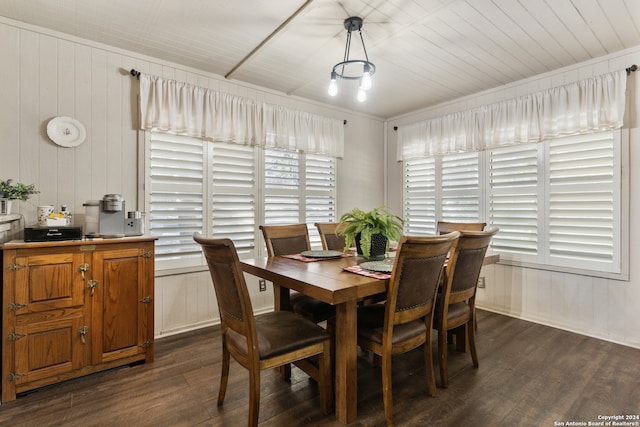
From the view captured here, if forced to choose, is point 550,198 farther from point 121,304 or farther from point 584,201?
point 121,304

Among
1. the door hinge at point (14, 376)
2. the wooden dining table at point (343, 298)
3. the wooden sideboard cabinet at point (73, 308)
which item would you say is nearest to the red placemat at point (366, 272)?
the wooden dining table at point (343, 298)

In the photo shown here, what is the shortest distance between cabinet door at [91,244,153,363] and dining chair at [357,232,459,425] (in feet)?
5.44

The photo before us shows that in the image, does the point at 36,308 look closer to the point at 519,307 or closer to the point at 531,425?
the point at 531,425

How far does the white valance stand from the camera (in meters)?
2.88

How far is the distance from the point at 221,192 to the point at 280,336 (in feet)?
6.47

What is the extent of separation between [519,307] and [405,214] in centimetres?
176

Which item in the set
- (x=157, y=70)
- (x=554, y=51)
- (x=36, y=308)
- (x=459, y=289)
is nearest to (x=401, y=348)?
(x=459, y=289)

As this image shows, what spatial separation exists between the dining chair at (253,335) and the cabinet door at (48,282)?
1.08 meters

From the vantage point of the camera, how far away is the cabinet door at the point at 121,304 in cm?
226

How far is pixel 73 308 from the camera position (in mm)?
2170

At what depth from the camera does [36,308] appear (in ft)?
6.72

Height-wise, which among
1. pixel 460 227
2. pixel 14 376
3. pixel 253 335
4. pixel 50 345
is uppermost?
pixel 460 227

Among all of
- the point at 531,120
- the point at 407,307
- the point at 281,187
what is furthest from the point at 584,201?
the point at 281,187

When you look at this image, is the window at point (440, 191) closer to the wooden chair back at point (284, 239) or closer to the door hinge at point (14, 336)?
the wooden chair back at point (284, 239)
